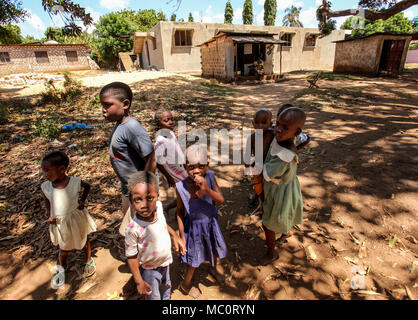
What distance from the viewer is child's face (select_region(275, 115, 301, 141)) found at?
7.00 ft

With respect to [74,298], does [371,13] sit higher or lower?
higher

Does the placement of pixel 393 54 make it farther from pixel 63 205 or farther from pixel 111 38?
pixel 111 38

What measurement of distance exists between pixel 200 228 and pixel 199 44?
24275 mm

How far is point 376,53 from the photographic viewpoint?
16328 mm

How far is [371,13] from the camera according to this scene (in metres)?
6.96

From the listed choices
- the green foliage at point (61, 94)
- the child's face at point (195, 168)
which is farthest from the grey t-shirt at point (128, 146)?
the green foliage at point (61, 94)

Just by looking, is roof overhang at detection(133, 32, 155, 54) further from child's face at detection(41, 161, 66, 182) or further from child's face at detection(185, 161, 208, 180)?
child's face at detection(185, 161, 208, 180)

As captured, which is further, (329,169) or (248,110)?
(248,110)

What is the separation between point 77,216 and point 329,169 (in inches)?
173

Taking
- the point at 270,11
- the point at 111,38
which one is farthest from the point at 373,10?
the point at 270,11

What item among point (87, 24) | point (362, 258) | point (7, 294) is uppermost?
point (87, 24)

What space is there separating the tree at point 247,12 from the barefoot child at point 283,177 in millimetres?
59403
